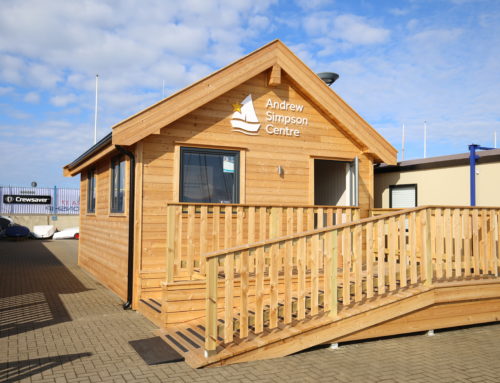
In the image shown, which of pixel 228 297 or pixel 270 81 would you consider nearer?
pixel 228 297

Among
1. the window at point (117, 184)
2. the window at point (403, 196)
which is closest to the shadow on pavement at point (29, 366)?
the window at point (117, 184)

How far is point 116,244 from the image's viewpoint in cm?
970

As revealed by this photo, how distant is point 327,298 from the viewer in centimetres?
630

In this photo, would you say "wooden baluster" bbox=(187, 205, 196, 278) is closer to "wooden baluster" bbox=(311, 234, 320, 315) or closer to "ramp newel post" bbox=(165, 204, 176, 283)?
"ramp newel post" bbox=(165, 204, 176, 283)

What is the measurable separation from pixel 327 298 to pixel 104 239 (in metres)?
6.66

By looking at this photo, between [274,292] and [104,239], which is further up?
[104,239]

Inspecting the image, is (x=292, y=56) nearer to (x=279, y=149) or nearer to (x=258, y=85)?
(x=258, y=85)

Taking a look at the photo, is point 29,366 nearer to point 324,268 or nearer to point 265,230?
point 324,268

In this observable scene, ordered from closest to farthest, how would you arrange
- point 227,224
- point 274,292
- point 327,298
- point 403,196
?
point 274,292 → point 327,298 → point 227,224 → point 403,196

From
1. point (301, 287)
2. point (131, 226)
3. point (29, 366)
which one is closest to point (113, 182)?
point (131, 226)

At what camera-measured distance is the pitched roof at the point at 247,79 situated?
312 inches

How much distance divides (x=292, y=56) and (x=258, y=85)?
93 cm

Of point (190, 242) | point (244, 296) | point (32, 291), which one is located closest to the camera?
point (244, 296)

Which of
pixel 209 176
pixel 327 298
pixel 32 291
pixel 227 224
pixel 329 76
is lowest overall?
pixel 32 291
